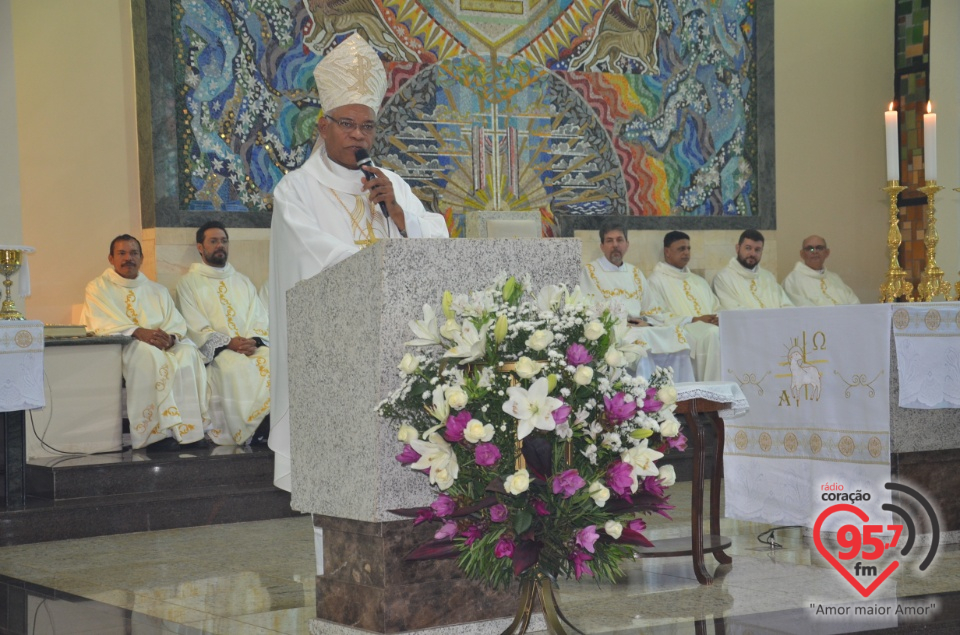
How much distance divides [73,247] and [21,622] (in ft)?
16.7

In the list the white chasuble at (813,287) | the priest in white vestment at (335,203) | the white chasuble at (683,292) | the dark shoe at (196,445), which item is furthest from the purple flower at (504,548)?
the white chasuble at (813,287)

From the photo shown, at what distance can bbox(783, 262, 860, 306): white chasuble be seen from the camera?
10.7 m

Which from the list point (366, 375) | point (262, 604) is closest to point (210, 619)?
point (262, 604)

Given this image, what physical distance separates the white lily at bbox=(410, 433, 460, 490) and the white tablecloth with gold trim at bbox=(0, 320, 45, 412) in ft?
13.1

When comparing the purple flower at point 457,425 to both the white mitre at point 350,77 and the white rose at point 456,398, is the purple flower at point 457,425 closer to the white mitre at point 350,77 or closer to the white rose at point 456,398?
the white rose at point 456,398

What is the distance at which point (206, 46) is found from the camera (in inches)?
365

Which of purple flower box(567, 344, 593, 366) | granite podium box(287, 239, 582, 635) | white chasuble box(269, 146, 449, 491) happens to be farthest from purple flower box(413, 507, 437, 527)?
white chasuble box(269, 146, 449, 491)

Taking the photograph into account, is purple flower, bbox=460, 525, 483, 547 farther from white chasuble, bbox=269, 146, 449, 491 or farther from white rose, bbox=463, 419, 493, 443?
white chasuble, bbox=269, 146, 449, 491

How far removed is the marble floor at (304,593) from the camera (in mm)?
3965

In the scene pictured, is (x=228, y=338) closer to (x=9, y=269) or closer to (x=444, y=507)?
(x=9, y=269)

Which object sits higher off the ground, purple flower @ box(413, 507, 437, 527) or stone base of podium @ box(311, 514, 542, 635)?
purple flower @ box(413, 507, 437, 527)

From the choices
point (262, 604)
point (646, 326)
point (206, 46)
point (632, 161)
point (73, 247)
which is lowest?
point (262, 604)

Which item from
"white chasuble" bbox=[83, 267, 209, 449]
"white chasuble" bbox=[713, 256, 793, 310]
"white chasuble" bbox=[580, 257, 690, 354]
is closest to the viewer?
"white chasuble" bbox=[83, 267, 209, 449]

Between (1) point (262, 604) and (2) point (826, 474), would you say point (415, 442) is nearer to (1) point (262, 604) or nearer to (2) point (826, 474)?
(1) point (262, 604)
